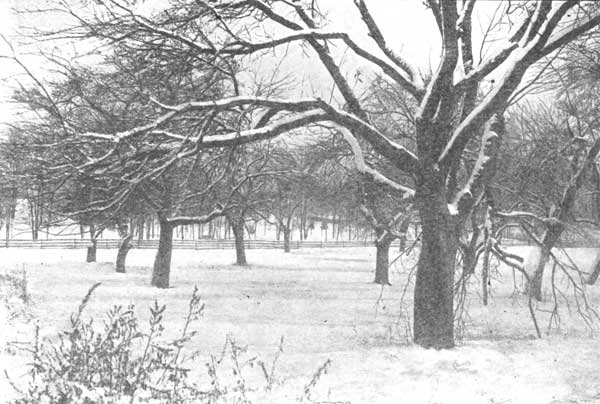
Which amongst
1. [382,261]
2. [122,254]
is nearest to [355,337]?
[382,261]

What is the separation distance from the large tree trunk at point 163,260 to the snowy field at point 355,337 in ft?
1.36

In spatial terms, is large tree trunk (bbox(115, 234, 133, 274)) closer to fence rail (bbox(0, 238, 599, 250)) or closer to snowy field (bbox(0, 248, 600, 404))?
snowy field (bbox(0, 248, 600, 404))

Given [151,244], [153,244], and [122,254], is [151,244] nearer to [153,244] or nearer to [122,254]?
[153,244]

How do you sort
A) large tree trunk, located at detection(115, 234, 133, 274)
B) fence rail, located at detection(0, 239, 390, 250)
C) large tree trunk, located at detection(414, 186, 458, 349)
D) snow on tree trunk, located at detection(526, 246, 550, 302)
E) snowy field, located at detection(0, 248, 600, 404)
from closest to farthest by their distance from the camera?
snowy field, located at detection(0, 248, 600, 404) → large tree trunk, located at detection(414, 186, 458, 349) → snow on tree trunk, located at detection(526, 246, 550, 302) → large tree trunk, located at detection(115, 234, 133, 274) → fence rail, located at detection(0, 239, 390, 250)

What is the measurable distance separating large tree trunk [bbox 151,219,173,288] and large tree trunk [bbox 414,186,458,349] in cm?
1170

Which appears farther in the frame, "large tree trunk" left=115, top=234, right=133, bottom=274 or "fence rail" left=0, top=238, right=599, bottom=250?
"fence rail" left=0, top=238, right=599, bottom=250

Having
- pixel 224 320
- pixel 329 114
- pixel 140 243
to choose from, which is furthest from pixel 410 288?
pixel 140 243

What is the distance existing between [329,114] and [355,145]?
1.50m

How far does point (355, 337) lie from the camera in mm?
10500

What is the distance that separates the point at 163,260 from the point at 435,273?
12.1 m

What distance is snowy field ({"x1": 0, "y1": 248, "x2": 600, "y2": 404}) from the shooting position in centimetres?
662

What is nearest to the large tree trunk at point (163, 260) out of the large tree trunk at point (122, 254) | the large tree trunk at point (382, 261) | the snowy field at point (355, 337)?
the snowy field at point (355, 337)

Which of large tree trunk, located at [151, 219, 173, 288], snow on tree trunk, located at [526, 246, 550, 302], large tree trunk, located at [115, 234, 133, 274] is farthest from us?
large tree trunk, located at [115, 234, 133, 274]

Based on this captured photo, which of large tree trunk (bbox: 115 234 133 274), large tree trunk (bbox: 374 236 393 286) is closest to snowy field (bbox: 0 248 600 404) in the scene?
large tree trunk (bbox: 374 236 393 286)
